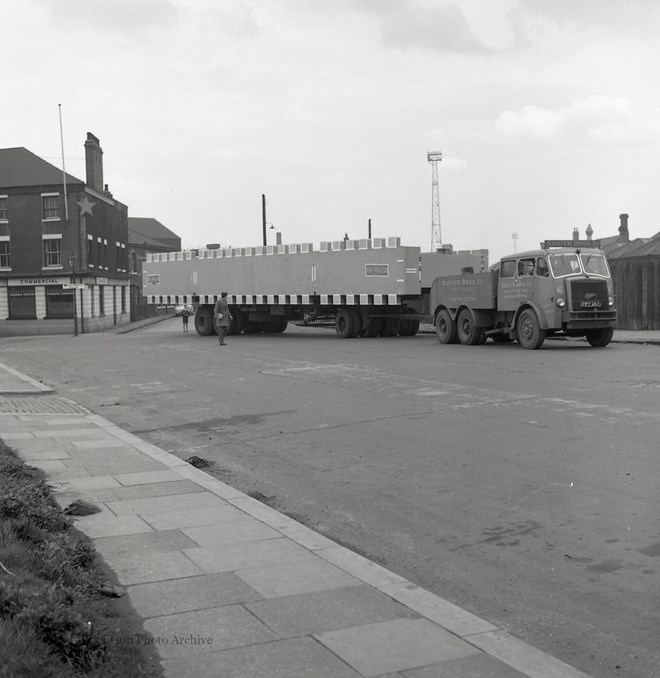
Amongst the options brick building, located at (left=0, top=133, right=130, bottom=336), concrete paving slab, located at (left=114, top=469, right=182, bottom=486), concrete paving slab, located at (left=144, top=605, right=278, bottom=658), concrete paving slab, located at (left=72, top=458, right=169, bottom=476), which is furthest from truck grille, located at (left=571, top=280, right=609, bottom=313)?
brick building, located at (left=0, top=133, right=130, bottom=336)

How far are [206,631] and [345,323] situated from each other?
2712 cm

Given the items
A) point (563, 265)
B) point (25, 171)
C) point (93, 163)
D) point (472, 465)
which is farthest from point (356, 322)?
point (93, 163)

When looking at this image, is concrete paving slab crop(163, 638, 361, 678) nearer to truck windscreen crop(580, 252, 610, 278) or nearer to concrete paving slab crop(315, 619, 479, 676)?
concrete paving slab crop(315, 619, 479, 676)

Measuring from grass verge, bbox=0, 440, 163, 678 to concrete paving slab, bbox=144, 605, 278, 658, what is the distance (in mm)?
89

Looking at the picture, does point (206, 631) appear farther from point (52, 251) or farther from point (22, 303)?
point (22, 303)

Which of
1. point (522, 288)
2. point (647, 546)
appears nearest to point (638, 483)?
point (647, 546)

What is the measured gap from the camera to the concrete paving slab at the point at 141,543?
17.8 ft

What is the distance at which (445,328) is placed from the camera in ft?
85.3

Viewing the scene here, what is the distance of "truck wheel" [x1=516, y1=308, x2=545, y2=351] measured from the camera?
22031mm

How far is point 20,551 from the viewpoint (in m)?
4.65

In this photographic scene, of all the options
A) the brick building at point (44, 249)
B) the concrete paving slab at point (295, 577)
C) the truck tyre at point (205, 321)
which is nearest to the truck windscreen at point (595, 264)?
the truck tyre at point (205, 321)

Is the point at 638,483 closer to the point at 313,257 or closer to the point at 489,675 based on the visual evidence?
the point at 489,675

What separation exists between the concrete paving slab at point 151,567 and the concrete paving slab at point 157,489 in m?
1.76

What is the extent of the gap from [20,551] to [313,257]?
27.9 m
